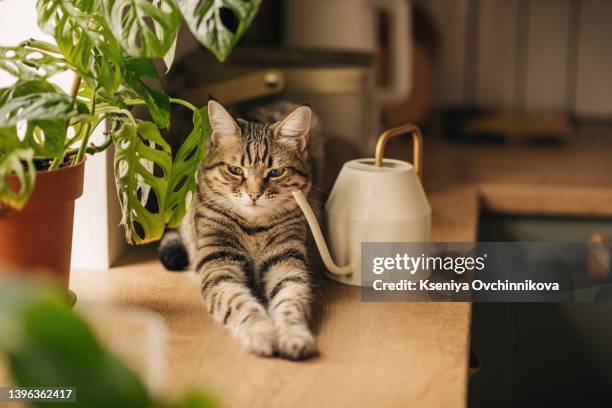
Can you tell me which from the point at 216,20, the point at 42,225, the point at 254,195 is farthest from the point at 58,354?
the point at 254,195

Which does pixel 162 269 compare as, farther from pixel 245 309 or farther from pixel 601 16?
pixel 601 16

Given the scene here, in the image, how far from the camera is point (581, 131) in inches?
86.4

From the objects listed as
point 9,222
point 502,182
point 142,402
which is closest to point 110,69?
point 9,222

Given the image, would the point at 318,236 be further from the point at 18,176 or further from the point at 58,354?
the point at 58,354

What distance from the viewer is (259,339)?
81 centimetres

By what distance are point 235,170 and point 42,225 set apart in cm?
28

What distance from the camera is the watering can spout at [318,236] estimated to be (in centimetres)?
97

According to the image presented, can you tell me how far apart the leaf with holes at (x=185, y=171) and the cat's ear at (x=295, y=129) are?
0.43ft

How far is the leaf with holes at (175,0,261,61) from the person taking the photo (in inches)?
27.0

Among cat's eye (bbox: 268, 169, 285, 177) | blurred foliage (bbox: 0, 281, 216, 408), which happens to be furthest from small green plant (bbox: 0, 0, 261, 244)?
blurred foliage (bbox: 0, 281, 216, 408)

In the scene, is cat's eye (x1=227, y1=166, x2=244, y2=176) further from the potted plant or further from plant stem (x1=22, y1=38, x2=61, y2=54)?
plant stem (x1=22, y1=38, x2=61, y2=54)

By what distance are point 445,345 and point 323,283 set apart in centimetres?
26

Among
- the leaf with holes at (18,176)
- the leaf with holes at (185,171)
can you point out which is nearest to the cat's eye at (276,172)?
the leaf with holes at (185,171)

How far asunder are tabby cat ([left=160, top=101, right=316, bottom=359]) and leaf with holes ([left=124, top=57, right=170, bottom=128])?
0.37ft
